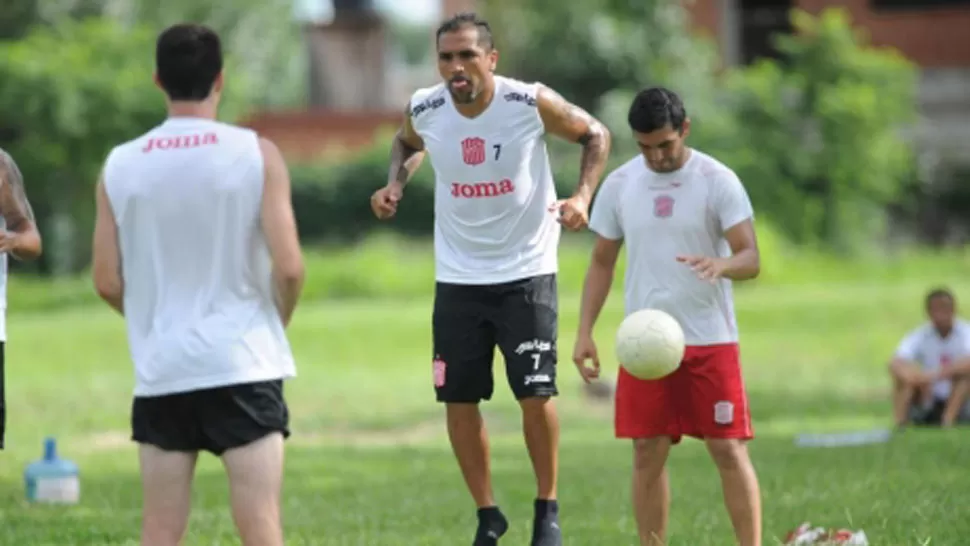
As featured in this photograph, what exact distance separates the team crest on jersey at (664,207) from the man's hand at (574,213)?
319 mm

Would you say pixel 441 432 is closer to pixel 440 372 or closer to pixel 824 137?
pixel 440 372

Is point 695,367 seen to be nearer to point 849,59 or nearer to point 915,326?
point 915,326

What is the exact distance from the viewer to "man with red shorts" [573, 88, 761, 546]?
8430mm

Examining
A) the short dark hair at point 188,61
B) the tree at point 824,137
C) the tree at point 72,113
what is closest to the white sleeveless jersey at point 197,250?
the short dark hair at point 188,61

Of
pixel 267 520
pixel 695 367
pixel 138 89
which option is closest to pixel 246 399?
pixel 267 520

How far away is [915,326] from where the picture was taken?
29031 mm

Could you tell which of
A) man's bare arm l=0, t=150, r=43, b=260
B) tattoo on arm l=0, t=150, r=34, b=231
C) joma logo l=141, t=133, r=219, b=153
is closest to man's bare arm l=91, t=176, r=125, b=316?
joma logo l=141, t=133, r=219, b=153

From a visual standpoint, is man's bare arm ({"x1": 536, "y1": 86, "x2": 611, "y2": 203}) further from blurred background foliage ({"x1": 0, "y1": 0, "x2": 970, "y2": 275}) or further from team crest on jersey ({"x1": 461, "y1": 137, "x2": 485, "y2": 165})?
blurred background foliage ({"x1": 0, "y1": 0, "x2": 970, "y2": 275})

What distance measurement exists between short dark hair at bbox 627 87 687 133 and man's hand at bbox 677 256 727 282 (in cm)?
60

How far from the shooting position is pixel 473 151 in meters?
8.96

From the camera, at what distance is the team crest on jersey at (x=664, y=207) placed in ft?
28.0

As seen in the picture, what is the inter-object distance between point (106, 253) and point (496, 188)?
8.73ft

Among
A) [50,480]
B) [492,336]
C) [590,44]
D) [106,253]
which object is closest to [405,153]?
[492,336]

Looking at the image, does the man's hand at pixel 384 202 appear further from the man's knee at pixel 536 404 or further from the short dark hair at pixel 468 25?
the man's knee at pixel 536 404
